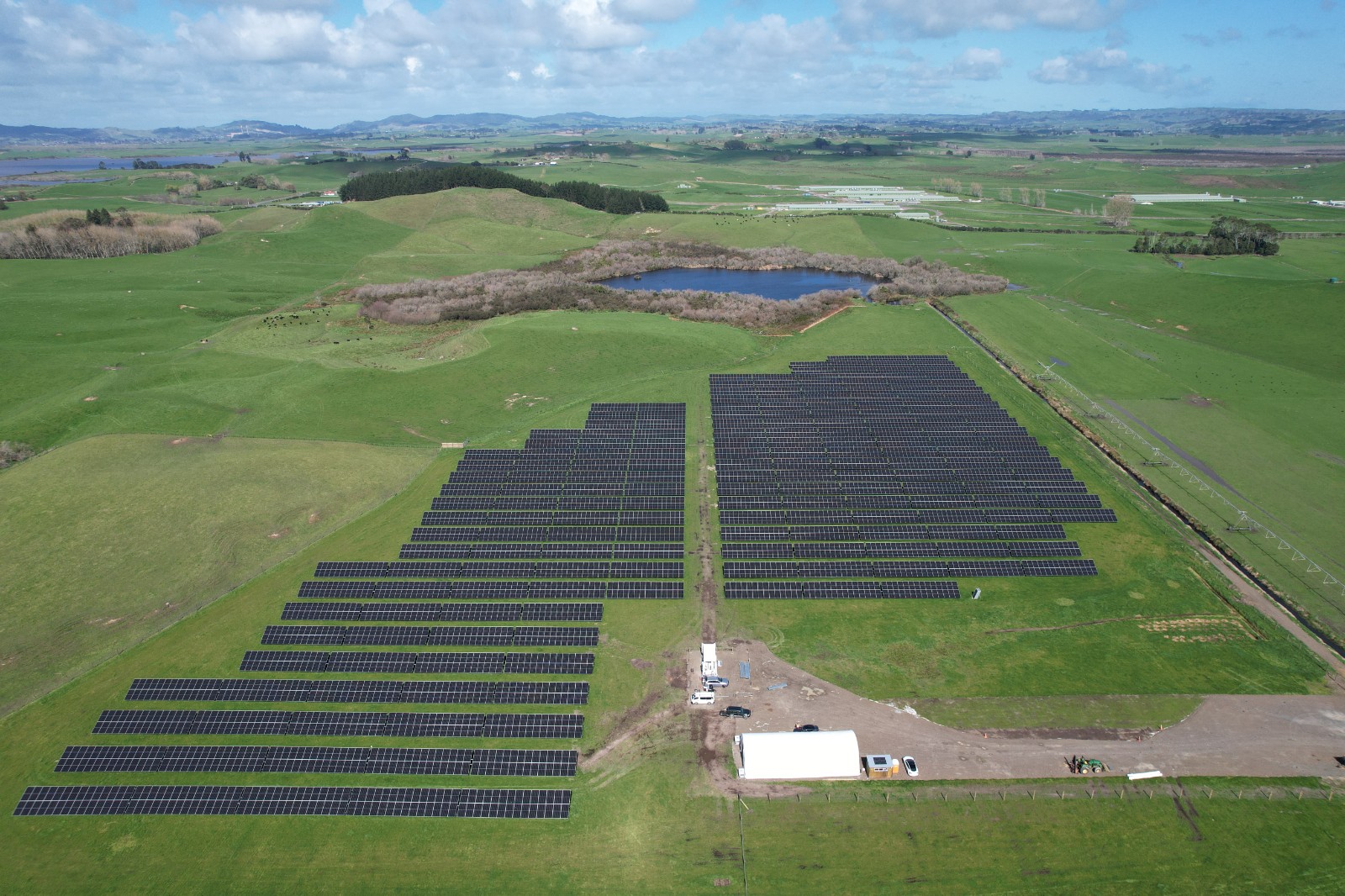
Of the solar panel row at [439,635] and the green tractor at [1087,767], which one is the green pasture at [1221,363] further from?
the solar panel row at [439,635]

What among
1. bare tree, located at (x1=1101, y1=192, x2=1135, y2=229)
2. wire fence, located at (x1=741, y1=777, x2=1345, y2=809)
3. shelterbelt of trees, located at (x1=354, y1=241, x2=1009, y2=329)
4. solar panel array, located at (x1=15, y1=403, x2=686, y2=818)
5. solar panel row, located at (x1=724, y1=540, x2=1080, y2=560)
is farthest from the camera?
bare tree, located at (x1=1101, y1=192, x2=1135, y2=229)

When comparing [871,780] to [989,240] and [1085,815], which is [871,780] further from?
[989,240]

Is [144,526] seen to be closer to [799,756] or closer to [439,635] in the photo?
[439,635]

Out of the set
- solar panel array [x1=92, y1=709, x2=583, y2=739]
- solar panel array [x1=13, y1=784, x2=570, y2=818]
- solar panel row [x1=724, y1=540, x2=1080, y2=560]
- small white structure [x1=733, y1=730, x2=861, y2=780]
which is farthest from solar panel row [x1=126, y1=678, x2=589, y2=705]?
solar panel row [x1=724, y1=540, x2=1080, y2=560]

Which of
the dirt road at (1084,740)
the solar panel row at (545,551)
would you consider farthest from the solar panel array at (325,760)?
the solar panel row at (545,551)

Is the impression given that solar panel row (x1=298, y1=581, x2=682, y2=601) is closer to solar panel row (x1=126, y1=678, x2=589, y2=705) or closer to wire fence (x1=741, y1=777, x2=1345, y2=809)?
solar panel row (x1=126, y1=678, x2=589, y2=705)

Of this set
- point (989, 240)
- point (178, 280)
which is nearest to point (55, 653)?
point (178, 280)
